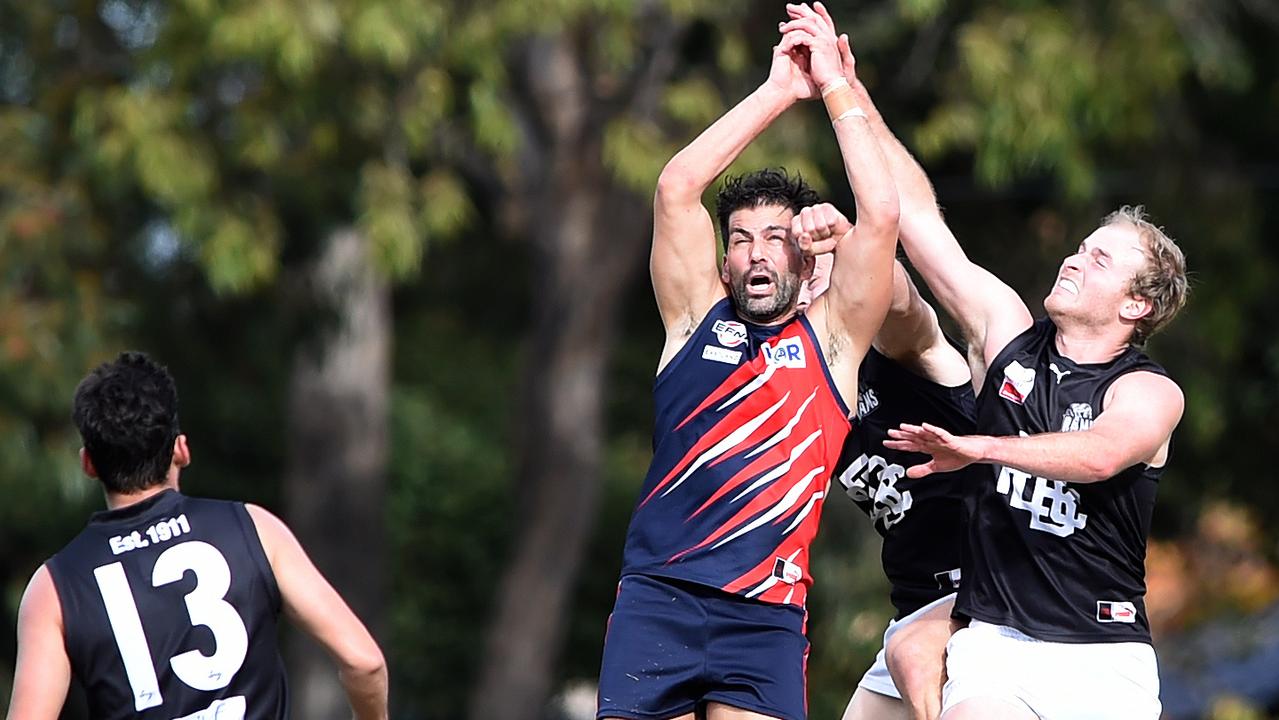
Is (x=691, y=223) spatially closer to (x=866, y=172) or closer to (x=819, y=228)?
(x=819, y=228)

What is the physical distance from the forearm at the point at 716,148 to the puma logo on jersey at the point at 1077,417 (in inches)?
48.7

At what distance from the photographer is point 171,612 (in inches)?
197

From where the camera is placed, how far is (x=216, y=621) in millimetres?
5031

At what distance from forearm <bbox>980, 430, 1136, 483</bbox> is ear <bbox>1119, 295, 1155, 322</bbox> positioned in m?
0.52

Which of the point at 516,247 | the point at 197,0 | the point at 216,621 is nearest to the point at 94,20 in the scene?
the point at 197,0

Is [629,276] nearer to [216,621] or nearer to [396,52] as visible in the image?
[396,52]

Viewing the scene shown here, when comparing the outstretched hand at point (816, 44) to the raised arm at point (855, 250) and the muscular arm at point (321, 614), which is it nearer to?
the raised arm at point (855, 250)

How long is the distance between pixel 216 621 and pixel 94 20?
7.93 metres

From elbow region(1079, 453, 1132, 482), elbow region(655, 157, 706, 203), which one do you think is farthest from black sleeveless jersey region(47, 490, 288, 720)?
elbow region(1079, 453, 1132, 482)

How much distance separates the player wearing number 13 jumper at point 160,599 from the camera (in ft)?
16.3

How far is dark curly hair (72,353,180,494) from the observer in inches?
200

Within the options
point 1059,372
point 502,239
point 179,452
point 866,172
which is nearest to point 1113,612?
point 1059,372

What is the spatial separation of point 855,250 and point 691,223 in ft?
1.61

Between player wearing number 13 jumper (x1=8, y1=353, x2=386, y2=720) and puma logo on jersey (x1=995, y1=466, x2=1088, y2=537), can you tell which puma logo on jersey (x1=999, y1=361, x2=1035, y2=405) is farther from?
player wearing number 13 jumper (x1=8, y1=353, x2=386, y2=720)
